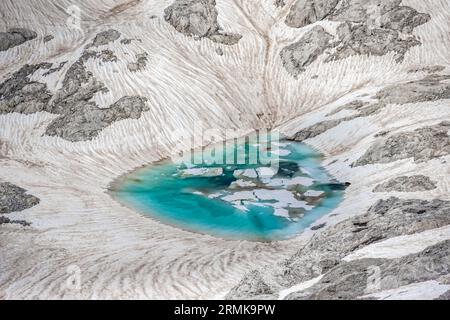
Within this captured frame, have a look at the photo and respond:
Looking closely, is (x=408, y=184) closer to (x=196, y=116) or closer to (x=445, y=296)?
(x=445, y=296)

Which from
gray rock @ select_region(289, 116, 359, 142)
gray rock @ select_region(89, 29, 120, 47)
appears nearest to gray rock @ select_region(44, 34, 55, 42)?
gray rock @ select_region(89, 29, 120, 47)

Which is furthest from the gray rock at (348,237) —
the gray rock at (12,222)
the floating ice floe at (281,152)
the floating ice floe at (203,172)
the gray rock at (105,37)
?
the gray rock at (105,37)

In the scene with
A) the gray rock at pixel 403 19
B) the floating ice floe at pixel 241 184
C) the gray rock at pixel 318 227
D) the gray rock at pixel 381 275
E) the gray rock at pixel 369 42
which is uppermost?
the gray rock at pixel 403 19

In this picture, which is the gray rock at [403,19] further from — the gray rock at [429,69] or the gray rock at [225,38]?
the gray rock at [225,38]

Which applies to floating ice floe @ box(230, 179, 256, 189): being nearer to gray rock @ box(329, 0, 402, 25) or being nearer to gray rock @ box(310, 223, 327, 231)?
gray rock @ box(310, 223, 327, 231)

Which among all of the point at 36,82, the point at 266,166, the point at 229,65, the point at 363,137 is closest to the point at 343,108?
the point at 363,137
